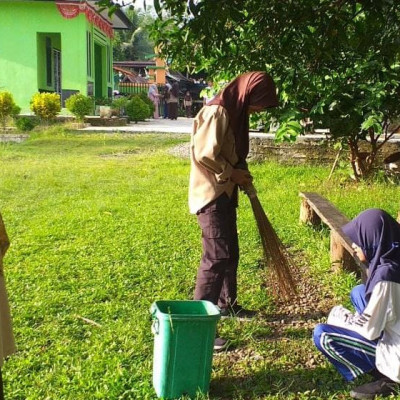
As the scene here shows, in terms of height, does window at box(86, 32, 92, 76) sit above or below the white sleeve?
above

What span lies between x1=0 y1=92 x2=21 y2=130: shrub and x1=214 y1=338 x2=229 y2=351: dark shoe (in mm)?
13748

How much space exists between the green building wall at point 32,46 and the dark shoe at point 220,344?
54.3 feet

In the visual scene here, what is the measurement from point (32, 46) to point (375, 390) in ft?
59.1

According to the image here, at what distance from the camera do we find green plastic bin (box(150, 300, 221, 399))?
2.80 meters

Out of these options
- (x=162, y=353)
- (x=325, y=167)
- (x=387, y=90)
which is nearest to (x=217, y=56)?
(x=162, y=353)

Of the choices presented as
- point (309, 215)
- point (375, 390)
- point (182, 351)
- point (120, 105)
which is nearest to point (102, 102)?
point (120, 105)

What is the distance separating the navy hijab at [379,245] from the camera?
2828 millimetres

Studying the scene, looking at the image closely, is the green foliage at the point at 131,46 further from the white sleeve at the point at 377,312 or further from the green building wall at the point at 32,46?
the white sleeve at the point at 377,312

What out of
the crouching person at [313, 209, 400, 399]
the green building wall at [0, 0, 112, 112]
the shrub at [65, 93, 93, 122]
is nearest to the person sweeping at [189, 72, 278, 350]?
the crouching person at [313, 209, 400, 399]

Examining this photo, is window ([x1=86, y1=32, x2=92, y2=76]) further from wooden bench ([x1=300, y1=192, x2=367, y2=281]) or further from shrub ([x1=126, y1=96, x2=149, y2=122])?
wooden bench ([x1=300, y1=192, x2=367, y2=281])

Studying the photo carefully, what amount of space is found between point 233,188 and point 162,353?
4.01 ft

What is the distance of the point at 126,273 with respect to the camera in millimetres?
4832

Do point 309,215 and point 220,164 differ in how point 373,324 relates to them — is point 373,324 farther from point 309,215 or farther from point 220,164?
point 309,215

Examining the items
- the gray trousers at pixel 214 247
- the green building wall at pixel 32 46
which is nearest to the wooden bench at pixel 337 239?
the gray trousers at pixel 214 247
